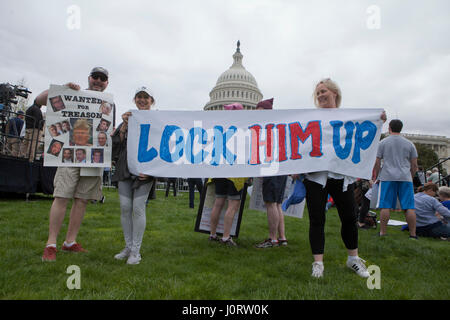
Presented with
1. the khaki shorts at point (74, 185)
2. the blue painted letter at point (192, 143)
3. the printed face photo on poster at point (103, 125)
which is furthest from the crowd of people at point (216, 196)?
the blue painted letter at point (192, 143)

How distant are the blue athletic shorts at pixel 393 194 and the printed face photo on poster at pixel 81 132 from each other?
4.69 m

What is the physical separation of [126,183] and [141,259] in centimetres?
87

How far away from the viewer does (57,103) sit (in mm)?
3217

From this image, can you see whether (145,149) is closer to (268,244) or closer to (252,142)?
(252,142)

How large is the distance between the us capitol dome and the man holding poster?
260ft

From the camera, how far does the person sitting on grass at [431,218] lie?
5.32 metres

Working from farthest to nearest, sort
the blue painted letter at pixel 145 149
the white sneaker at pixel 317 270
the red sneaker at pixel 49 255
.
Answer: the blue painted letter at pixel 145 149 < the red sneaker at pixel 49 255 < the white sneaker at pixel 317 270

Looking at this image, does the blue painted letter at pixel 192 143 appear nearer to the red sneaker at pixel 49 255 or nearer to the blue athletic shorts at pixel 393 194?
the red sneaker at pixel 49 255

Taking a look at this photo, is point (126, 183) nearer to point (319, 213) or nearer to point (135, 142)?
point (135, 142)

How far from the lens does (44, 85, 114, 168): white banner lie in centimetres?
317

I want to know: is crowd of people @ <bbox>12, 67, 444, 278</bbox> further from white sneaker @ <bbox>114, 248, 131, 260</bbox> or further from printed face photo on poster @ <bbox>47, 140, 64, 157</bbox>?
printed face photo on poster @ <bbox>47, 140, 64, 157</bbox>

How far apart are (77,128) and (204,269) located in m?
2.14

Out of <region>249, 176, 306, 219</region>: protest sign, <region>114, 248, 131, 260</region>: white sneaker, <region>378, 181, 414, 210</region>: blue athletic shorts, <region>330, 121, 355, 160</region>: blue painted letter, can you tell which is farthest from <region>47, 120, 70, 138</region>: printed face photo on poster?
<region>378, 181, 414, 210</region>: blue athletic shorts

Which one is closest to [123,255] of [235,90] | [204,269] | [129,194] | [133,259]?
[133,259]
